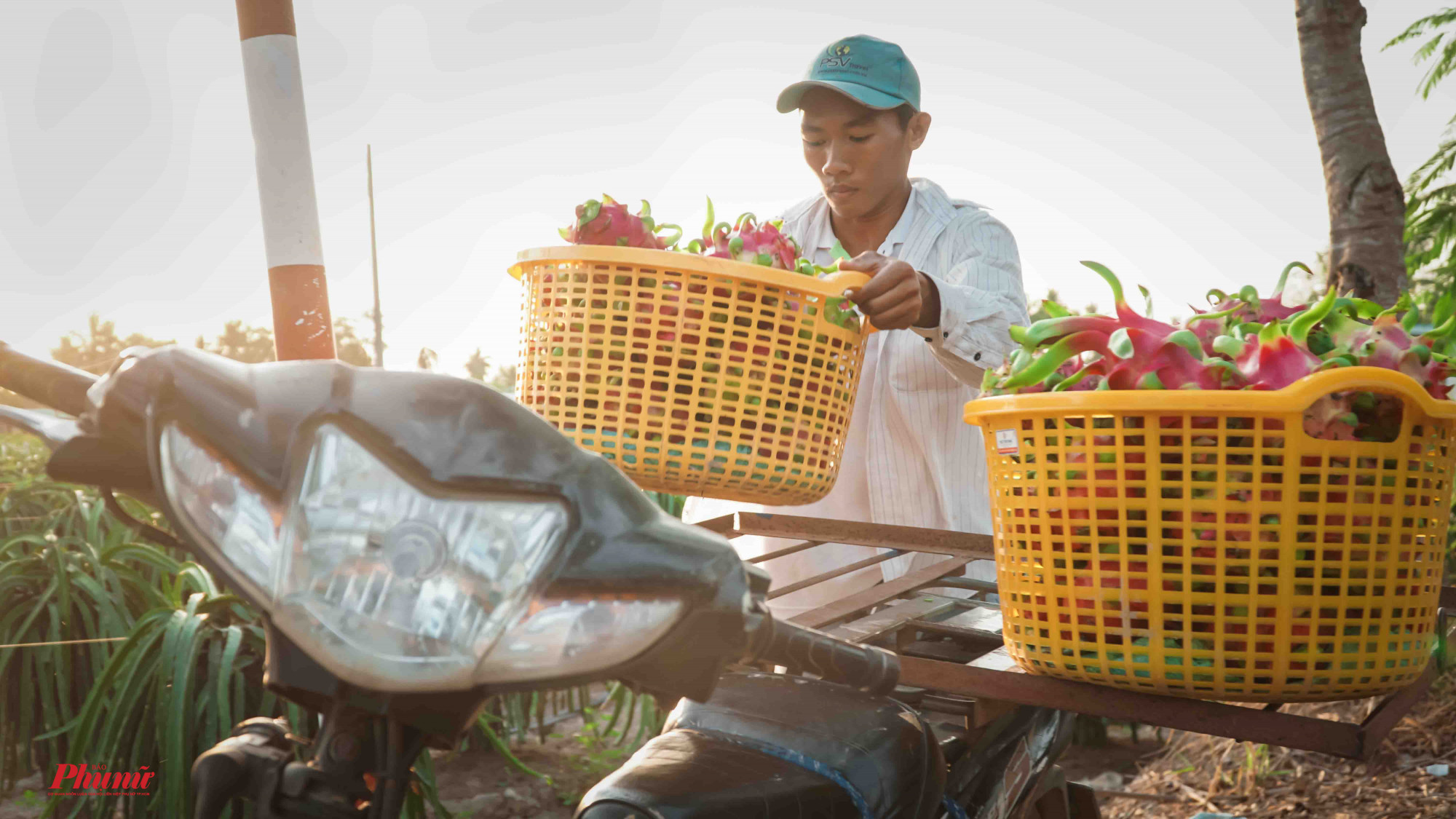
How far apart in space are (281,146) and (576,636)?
2.47m

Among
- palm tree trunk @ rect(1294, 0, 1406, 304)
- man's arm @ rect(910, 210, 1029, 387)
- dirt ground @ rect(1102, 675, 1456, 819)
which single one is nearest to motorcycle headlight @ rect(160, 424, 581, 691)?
man's arm @ rect(910, 210, 1029, 387)

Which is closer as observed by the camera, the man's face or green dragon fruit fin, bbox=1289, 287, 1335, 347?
green dragon fruit fin, bbox=1289, 287, 1335, 347

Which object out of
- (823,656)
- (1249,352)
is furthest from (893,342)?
(823,656)

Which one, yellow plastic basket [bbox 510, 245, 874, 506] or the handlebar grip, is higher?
yellow plastic basket [bbox 510, 245, 874, 506]

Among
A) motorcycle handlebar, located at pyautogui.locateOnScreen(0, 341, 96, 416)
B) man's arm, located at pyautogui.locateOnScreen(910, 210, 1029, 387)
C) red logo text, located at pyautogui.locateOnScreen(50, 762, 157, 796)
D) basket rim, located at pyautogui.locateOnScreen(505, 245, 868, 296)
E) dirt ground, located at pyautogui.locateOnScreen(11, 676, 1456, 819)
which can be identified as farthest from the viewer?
dirt ground, located at pyautogui.locateOnScreen(11, 676, 1456, 819)

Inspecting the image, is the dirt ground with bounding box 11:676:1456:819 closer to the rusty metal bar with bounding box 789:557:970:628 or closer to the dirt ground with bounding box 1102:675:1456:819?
the dirt ground with bounding box 1102:675:1456:819

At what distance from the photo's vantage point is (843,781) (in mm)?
1161

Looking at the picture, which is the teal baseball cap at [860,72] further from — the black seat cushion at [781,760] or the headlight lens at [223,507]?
the headlight lens at [223,507]

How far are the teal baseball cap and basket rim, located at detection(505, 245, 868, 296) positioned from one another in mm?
697

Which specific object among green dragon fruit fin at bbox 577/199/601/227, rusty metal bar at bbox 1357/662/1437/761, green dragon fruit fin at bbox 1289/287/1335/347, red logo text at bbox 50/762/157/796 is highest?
green dragon fruit fin at bbox 577/199/601/227

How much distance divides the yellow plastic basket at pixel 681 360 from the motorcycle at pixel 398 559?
87cm

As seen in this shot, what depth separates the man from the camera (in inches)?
86.2

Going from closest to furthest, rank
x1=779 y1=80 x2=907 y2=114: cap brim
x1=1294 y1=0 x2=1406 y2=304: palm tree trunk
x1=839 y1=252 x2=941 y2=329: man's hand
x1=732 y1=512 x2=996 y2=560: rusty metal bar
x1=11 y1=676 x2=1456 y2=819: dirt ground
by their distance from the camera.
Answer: x1=839 y1=252 x2=941 y2=329: man's hand < x1=732 y1=512 x2=996 y2=560: rusty metal bar < x1=779 y1=80 x2=907 y2=114: cap brim < x1=11 y1=676 x2=1456 y2=819: dirt ground < x1=1294 y1=0 x2=1406 y2=304: palm tree trunk

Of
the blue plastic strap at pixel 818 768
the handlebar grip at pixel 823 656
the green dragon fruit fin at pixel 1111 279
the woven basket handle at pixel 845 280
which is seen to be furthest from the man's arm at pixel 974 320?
the handlebar grip at pixel 823 656
